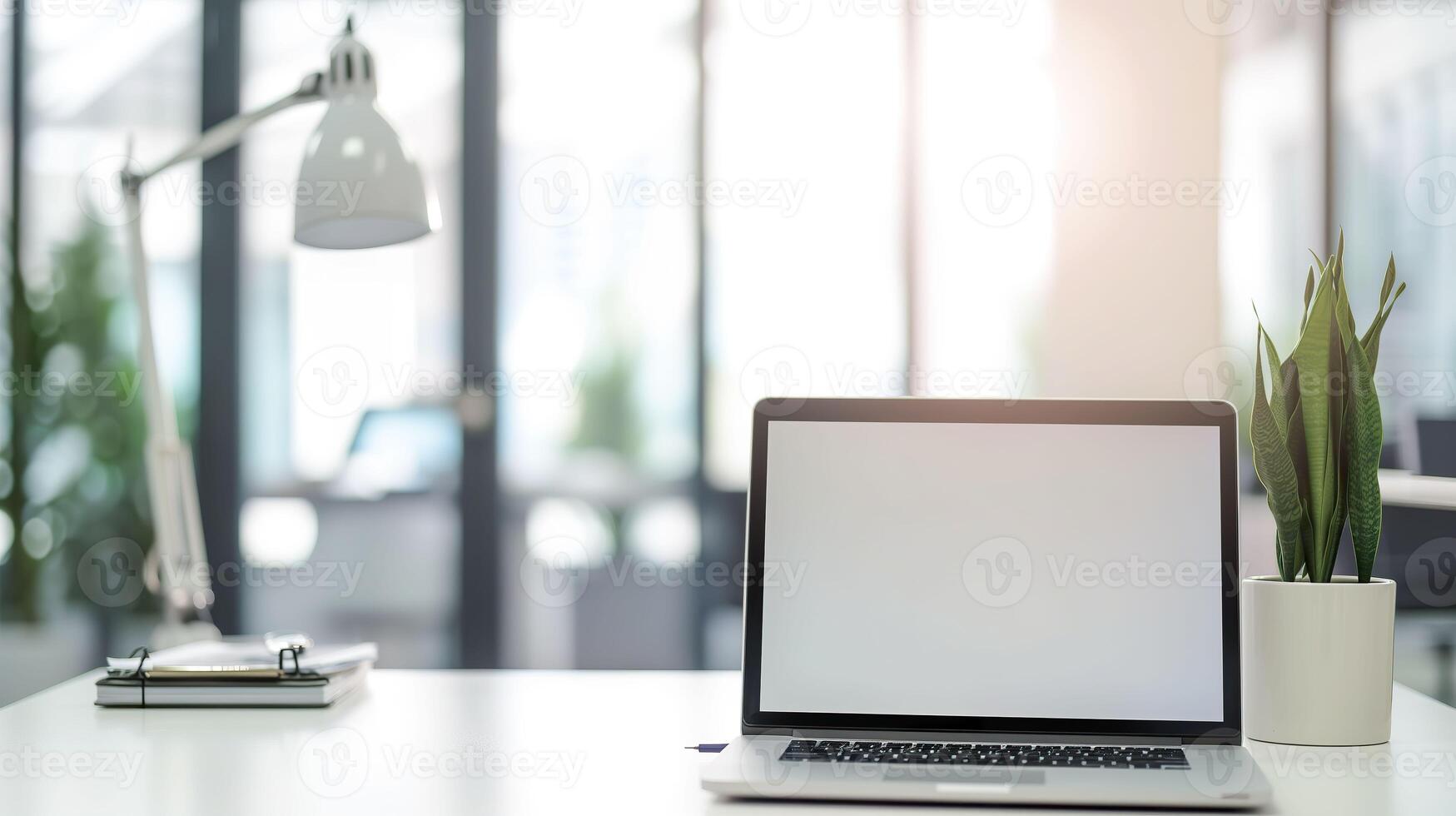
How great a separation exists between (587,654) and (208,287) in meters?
1.55

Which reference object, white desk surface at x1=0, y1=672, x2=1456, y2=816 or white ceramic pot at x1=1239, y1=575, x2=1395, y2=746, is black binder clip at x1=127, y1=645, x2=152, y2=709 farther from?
white ceramic pot at x1=1239, y1=575, x2=1395, y2=746

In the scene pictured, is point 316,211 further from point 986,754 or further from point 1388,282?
point 1388,282

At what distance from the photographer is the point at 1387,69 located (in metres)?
2.47

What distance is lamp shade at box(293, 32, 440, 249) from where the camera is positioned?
1.33 metres

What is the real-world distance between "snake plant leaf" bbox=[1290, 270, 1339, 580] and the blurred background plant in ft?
10.1
